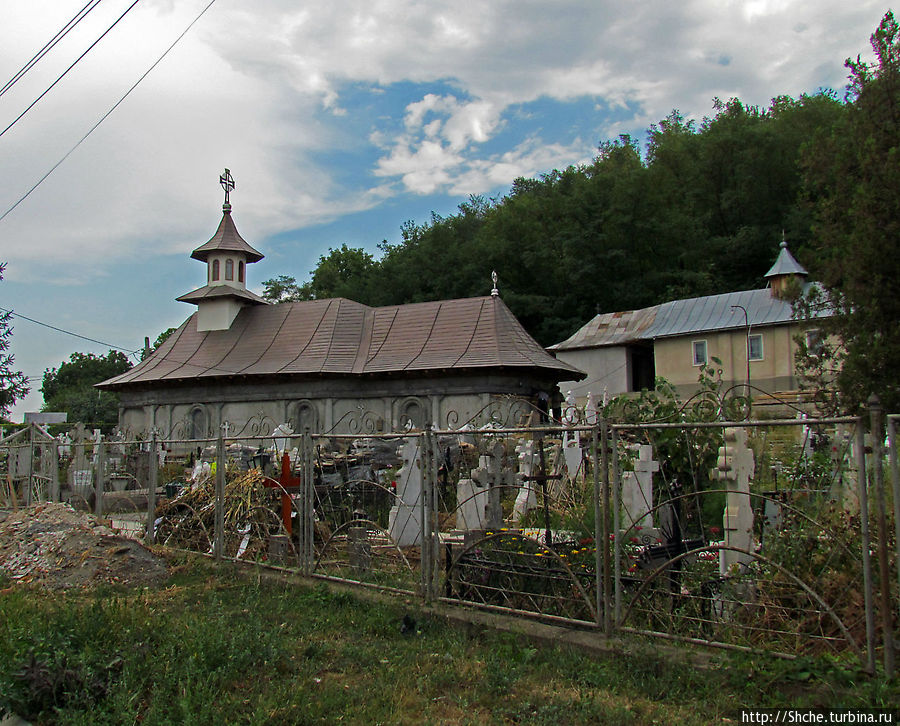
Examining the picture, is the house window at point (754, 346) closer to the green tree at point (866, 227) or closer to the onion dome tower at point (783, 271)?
the onion dome tower at point (783, 271)

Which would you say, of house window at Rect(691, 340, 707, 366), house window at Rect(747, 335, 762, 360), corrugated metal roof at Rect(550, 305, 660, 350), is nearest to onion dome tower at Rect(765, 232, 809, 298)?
house window at Rect(747, 335, 762, 360)

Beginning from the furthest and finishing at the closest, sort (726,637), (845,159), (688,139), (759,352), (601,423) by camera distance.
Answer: (688,139)
(759,352)
(845,159)
(601,423)
(726,637)

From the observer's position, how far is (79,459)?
1803 centimetres

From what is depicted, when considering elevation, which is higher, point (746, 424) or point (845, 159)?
point (845, 159)

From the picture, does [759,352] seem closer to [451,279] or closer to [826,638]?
[451,279]

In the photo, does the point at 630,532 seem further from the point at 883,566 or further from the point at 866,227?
the point at 866,227

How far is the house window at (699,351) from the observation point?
36.8 metres

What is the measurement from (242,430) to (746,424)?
83.2 ft

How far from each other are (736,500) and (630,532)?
101 centimetres

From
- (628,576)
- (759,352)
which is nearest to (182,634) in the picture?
(628,576)

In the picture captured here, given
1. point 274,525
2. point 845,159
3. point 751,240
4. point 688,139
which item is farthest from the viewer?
point 688,139

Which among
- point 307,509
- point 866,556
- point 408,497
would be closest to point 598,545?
point 866,556

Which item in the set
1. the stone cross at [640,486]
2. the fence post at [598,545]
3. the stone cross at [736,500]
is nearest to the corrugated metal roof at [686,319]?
the stone cross at [640,486]

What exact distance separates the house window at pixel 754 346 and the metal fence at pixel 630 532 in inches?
953
